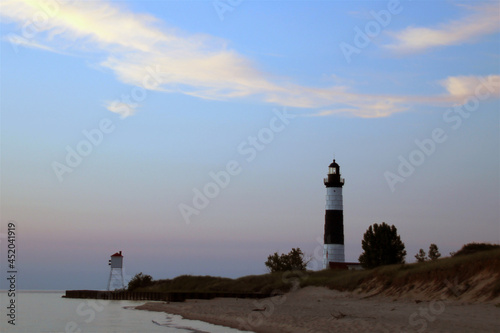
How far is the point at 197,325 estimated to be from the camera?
3172 cm

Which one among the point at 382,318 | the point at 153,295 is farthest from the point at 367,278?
the point at 153,295

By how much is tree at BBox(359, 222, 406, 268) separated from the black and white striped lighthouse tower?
13.4ft

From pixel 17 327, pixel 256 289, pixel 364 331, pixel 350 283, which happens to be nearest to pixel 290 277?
pixel 256 289

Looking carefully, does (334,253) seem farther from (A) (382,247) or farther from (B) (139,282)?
(B) (139,282)

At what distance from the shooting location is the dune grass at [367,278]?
97.9ft

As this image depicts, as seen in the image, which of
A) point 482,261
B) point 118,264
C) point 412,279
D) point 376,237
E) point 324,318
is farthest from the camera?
point 118,264

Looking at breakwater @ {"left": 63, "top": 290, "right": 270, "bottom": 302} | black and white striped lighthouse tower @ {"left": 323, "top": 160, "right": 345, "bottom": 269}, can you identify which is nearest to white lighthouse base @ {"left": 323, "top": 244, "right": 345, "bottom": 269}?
black and white striped lighthouse tower @ {"left": 323, "top": 160, "right": 345, "bottom": 269}

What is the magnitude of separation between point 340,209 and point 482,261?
30.0 meters

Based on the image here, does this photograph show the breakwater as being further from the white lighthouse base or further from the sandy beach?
the sandy beach

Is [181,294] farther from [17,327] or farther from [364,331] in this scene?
[364,331]

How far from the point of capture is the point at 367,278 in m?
40.6

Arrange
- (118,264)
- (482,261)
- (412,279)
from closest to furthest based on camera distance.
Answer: (482,261) < (412,279) < (118,264)

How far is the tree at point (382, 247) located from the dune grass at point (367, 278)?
3.81 metres

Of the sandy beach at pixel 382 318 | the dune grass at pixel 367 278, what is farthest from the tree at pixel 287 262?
the sandy beach at pixel 382 318
